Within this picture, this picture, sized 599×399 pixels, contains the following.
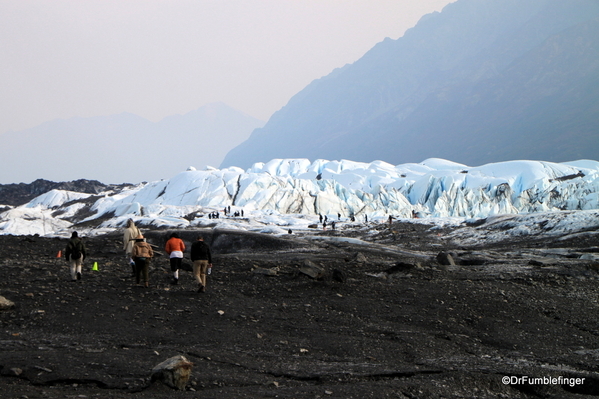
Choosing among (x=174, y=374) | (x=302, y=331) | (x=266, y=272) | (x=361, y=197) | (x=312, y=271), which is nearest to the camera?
(x=174, y=374)

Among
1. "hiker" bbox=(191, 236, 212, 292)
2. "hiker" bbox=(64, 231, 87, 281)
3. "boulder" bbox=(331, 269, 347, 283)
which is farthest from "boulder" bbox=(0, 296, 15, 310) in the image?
"boulder" bbox=(331, 269, 347, 283)

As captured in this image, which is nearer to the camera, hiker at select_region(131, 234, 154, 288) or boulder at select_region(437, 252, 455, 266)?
hiker at select_region(131, 234, 154, 288)

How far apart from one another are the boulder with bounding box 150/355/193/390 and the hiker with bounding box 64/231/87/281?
25.2ft

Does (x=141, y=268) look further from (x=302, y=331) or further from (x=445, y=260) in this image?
(x=445, y=260)

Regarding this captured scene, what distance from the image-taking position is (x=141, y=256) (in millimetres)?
12820

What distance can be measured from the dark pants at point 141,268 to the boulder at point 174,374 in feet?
22.3

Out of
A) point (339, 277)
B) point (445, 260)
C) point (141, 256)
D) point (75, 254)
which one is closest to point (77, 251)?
point (75, 254)

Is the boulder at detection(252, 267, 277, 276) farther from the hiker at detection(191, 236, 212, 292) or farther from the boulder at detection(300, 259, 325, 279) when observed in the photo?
the hiker at detection(191, 236, 212, 292)

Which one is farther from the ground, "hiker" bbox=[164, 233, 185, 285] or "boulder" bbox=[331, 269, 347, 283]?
"hiker" bbox=[164, 233, 185, 285]

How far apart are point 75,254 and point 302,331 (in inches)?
273

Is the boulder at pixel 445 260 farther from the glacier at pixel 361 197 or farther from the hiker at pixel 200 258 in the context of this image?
the glacier at pixel 361 197

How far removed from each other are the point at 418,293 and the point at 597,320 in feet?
14.9

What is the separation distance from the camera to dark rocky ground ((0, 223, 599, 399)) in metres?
6.95

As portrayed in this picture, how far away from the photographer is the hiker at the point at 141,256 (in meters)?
12.7
